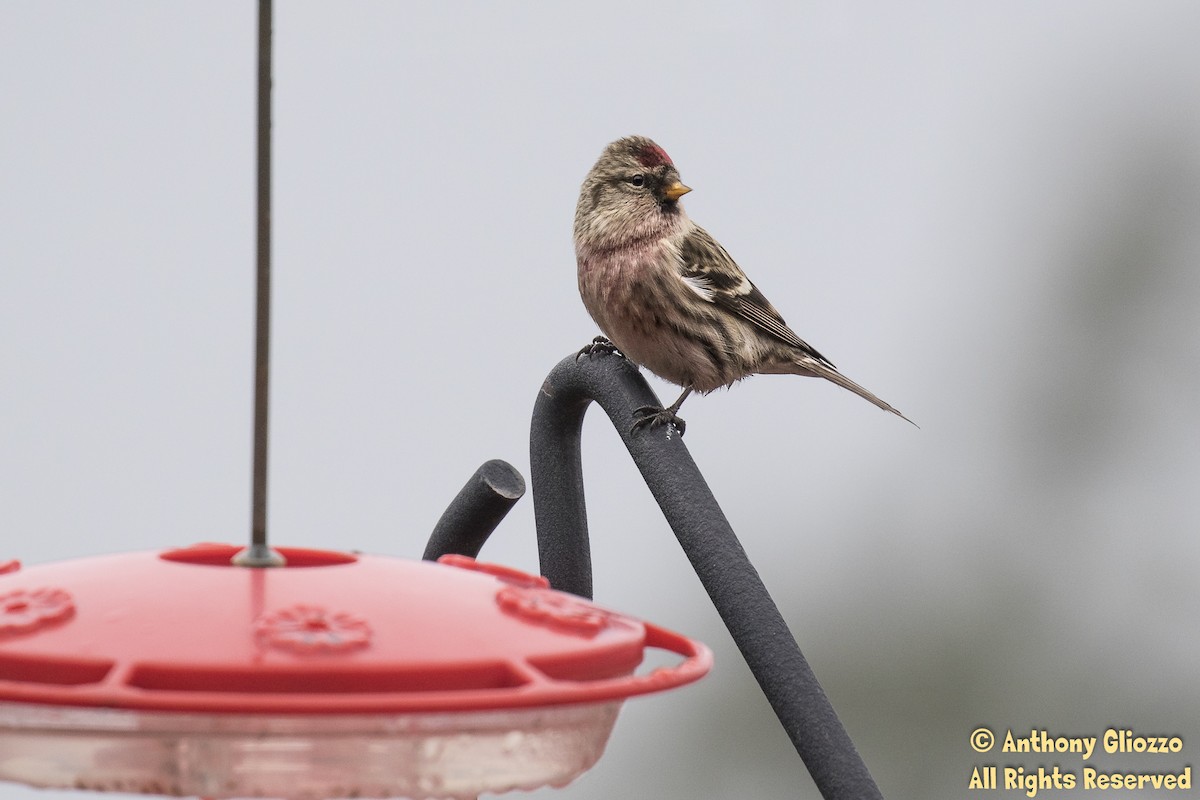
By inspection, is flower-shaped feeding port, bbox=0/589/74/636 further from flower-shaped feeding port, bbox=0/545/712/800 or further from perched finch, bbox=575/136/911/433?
perched finch, bbox=575/136/911/433

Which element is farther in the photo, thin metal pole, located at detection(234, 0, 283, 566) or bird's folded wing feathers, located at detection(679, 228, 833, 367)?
bird's folded wing feathers, located at detection(679, 228, 833, 367)

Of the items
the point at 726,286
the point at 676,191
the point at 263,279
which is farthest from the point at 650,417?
the point at 726,286

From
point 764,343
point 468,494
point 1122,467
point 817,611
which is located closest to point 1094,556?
point 1122,467

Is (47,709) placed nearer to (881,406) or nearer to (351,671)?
(351,671)

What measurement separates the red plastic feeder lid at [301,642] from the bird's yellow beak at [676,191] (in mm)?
2070

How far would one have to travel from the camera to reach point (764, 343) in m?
3.45

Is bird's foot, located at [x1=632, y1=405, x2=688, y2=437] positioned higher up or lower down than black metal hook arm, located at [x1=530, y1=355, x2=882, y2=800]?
higher up

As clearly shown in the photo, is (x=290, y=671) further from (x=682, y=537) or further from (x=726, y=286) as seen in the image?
(x=726, y=286)

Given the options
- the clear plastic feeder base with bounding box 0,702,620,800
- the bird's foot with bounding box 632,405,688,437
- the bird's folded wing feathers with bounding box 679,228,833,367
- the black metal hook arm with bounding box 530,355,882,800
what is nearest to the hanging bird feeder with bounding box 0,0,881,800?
the clear plastic feeder base with bounding box 0,702,620,800

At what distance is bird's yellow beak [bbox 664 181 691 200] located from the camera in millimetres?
3061

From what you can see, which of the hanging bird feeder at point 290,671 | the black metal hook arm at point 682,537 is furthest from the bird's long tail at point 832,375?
the hanging bird feeder at point 290,671

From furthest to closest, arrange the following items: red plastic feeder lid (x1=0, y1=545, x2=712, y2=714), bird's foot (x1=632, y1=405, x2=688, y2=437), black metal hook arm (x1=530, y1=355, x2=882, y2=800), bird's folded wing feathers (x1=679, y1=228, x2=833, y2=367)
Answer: bird's folded wing feathers (x1=679, y1=228, x2=833, y2=367) → bird's foot (x1=632, y1=405, x2=688, y2=437) → black metal hook arm (x1=530, y1=355, x2=882, y2=800) → red plastic feeder lid (x1=0, y1=545, x2=712, y2=714)

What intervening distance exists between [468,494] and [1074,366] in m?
2.52

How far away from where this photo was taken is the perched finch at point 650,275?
3131 millimetres
